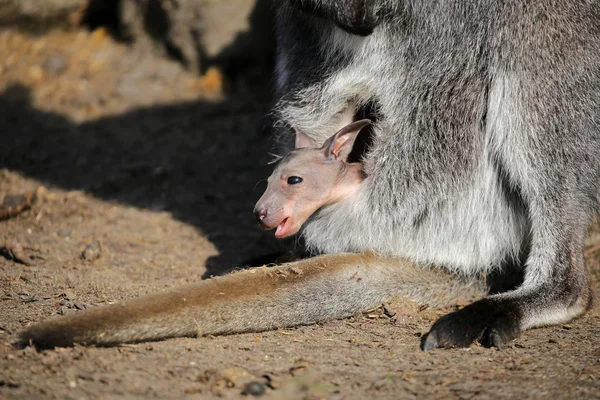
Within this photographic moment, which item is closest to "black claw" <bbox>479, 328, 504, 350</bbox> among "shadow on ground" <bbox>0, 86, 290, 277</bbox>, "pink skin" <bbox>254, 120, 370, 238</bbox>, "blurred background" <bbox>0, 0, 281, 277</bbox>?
"pink skin" <bbox>254, 120, 370, 238</bbox>

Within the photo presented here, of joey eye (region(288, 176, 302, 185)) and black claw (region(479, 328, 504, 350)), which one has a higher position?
joey eye (region(288, 176, 302, 185))

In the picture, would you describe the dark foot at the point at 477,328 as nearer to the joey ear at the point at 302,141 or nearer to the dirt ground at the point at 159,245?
the dirt ground at the point at 159,245

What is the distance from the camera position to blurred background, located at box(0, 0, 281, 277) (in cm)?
462

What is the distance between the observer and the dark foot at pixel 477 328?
2604mm

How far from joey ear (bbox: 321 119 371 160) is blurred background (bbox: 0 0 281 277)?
1327mm

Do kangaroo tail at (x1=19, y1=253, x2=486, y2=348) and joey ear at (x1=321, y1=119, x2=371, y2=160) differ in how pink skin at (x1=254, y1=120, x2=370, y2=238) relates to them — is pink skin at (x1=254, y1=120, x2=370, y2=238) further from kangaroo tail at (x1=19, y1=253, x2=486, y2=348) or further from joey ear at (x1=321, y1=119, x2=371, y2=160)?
kangaroo tail at (x1=19, y1=253, x2=486, y2=348)

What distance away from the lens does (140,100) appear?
18.5 ft

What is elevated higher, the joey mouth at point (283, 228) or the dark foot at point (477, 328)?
the joey mouth at point (283, 228)

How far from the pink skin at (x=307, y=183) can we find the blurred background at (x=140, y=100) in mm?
1291

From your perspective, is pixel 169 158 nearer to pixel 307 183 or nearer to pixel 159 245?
pixel 159 245

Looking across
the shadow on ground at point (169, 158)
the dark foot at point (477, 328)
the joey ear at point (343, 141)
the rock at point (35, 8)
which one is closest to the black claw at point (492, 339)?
the dark foot at point (477, 328)

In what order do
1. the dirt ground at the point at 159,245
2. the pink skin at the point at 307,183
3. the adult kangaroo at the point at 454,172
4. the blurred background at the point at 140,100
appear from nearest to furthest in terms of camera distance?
the dirt ground at the point at 159,245 < the adult kangaroo at the point at 454,172 < the pink skin at the point at 307,183 < the blurred background at the point at 140,100

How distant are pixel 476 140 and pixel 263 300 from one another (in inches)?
40.9

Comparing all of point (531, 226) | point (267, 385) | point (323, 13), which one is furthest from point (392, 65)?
point (267, 385)
